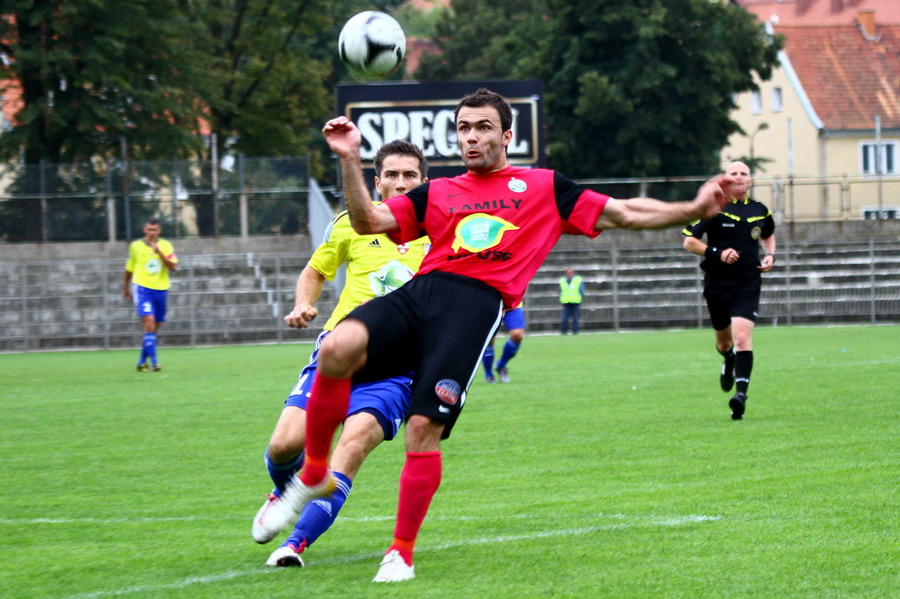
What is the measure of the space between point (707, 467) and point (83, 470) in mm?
4274

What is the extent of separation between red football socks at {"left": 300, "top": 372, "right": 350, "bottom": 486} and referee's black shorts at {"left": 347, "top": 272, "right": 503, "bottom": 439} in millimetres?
182

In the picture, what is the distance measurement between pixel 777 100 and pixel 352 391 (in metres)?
58.5

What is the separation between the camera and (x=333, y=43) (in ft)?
193

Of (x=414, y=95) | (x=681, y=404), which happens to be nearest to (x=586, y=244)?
(x=414, y=95)

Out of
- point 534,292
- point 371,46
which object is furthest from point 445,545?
point 534,292

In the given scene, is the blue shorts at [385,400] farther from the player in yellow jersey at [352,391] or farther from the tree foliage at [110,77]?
the tree foliage at [110,77]

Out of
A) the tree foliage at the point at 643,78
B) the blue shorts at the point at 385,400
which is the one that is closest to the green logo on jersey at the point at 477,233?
the blue shorts at the point at 385,400

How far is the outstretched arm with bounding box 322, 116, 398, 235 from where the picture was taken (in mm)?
5160

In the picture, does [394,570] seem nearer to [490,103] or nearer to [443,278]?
[443,278]

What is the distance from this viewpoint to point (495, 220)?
5.49 meters

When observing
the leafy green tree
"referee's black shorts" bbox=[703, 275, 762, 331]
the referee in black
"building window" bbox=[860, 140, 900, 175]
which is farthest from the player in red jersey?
"building window" bbox=[860, 140, 900, 175]

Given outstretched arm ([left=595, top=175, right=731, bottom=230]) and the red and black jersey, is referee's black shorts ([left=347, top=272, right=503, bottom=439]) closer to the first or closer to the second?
the red and black jersey

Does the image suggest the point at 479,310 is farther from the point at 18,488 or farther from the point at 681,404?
the point at 681,404

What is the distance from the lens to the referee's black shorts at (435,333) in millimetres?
5199
